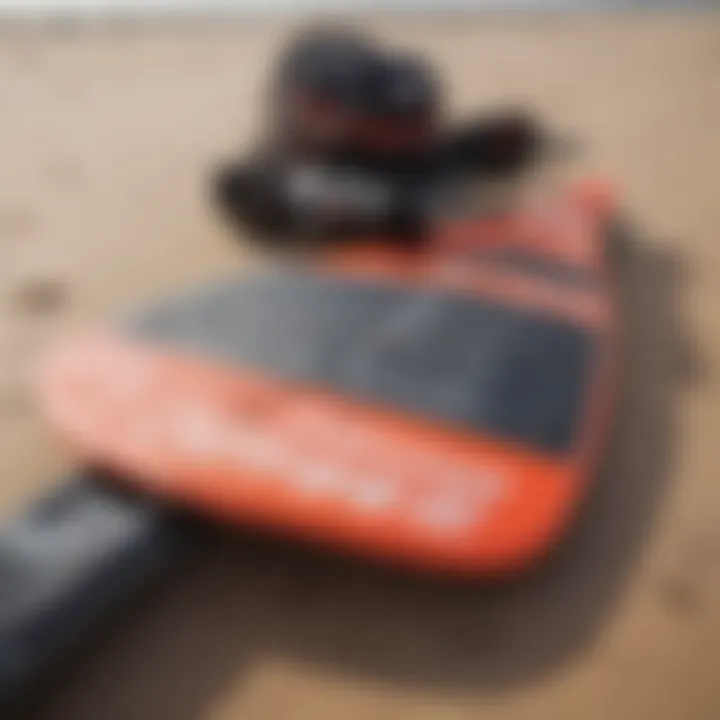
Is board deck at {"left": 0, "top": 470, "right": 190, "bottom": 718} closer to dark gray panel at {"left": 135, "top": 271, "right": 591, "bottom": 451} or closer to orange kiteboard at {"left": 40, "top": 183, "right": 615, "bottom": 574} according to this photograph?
orange kiteboard at {"left": 40, "top": 183, "right": 615, "bottom": 574}

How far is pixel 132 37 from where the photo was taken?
1.55 metres

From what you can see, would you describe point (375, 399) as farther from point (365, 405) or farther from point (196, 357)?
point (196, 357)

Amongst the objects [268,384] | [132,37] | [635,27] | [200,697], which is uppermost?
[635,27]

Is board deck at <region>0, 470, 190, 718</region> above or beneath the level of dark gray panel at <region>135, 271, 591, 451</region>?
beneath

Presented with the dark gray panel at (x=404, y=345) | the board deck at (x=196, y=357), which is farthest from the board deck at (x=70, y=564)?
the dark gray panel at (x=404, y=345)

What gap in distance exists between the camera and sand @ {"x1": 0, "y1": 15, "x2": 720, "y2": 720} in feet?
2.27

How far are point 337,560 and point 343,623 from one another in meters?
0.04

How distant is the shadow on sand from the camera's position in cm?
69

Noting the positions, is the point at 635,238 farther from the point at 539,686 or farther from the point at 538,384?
the point at 539,686

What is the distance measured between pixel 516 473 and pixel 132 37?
976mm

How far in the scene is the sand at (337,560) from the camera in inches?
27.3

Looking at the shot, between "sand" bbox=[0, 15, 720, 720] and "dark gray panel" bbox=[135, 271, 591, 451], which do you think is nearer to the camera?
"sand" bbox=[0, 15, 720, 720]

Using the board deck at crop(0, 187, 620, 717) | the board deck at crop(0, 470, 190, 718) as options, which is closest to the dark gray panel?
the board deck at crop(0, 187, 620, 717)

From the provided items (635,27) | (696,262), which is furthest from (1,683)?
(635,27)
